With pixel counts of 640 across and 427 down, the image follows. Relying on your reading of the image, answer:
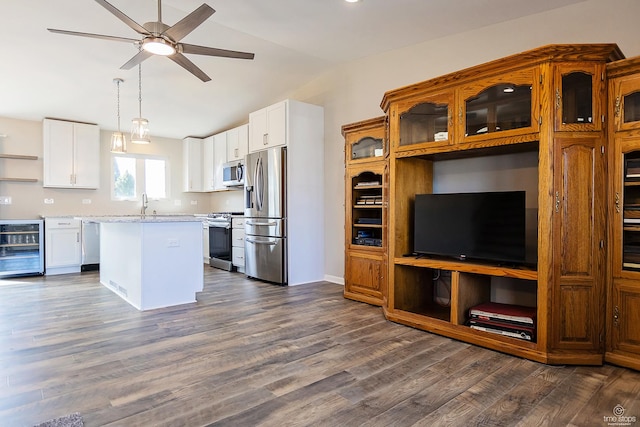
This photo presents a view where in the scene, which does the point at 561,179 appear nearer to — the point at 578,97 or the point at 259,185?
the point at 578,97

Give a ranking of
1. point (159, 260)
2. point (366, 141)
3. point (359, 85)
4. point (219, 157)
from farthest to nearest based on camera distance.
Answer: point (219, 157), point (359, 85), point (366, 141), point (159, 260)

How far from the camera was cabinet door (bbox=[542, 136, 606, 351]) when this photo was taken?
8.24 feet

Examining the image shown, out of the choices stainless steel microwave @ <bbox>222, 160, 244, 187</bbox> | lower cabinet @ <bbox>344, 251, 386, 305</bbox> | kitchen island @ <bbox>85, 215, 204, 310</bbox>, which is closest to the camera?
kitchen island @ <bbox>85, 215, 204, 310</bbox>

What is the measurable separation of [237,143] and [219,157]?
0.74 m

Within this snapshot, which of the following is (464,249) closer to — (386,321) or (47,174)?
(386,321)

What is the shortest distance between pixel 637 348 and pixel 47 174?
7950 millimetres

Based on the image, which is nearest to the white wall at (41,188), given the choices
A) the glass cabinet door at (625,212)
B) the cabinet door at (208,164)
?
the cabinet door at (208,164)

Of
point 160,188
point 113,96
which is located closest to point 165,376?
point 113,96

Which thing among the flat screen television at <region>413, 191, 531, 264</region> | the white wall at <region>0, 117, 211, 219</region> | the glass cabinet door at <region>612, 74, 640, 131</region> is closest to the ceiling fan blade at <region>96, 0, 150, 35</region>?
the flat screen television at <region>413, 191, 531, 264</region>

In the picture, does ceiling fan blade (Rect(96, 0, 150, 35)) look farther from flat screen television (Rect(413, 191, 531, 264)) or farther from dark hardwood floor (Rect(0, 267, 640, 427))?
flat screen television (Rect(413, 191, 531, 264))

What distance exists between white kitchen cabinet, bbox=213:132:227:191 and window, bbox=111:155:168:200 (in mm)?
1249

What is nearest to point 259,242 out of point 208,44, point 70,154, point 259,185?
point 259,185

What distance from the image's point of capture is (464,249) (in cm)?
319

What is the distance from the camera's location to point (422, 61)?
4160 millimetres
